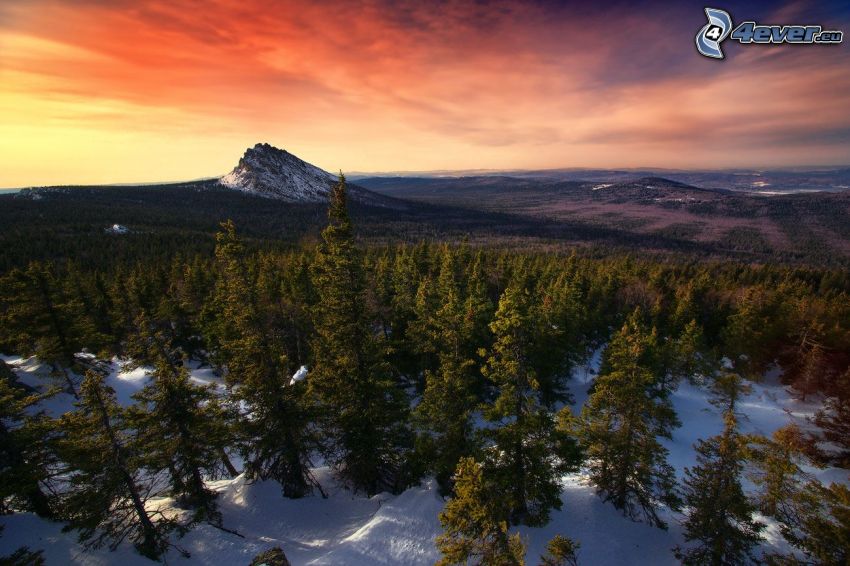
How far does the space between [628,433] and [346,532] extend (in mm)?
15177

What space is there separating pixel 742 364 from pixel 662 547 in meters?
36.1

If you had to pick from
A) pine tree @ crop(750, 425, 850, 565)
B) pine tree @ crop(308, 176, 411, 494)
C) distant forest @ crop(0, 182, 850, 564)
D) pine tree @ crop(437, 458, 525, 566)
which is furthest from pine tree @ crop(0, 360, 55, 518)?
pine tree @ crop(750, 425, 850, 565)

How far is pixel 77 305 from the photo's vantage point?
94.7 ft

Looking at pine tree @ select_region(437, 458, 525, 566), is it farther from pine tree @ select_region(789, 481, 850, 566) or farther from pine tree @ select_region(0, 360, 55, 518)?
pine tree @ select_region(0, 360, 55, 518)

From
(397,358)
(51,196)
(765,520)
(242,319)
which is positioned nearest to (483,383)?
(397,358)

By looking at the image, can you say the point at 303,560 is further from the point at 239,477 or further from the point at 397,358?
the point at 397,358

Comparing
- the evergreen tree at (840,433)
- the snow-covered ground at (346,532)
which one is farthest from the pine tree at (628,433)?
the evergreen tree at (840,433)

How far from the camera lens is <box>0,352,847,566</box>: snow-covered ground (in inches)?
650

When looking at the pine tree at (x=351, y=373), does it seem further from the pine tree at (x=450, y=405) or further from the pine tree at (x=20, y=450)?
the pine tree at (x=20, y=450)

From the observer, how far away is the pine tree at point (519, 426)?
15.3 meters

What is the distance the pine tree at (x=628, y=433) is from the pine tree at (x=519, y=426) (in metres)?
2.08

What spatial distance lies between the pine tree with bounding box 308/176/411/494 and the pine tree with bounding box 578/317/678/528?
33.6 ft

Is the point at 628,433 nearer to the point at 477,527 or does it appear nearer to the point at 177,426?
the point at 477,527

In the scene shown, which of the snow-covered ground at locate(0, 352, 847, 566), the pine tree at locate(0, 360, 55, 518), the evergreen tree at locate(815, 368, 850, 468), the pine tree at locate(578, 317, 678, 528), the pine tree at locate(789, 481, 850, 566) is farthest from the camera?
the evergreen tree at locate(815, 368, 850, 468)
